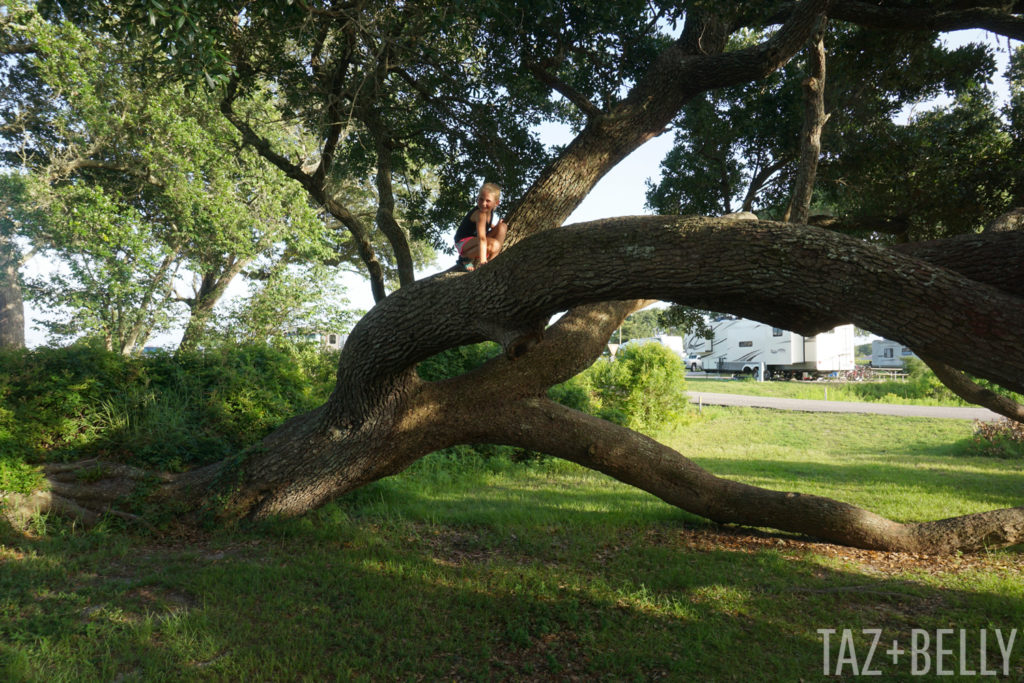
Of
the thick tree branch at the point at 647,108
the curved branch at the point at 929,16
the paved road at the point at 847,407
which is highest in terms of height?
the curved branch at the point at 929,16

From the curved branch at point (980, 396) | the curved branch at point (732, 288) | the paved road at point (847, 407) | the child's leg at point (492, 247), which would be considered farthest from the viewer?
the paved road at point (847, 407)

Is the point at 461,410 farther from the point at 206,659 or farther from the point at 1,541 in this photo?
the point at 1,541

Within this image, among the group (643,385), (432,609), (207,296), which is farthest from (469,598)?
(207,296)

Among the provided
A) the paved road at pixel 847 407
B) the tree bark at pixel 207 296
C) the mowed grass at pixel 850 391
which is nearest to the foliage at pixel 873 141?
the paved road at pixel 847 407

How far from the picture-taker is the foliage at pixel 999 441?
38.1ft

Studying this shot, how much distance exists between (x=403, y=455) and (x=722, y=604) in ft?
9.74

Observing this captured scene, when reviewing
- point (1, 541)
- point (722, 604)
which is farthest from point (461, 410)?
point (1, 541)

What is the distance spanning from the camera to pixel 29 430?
5633 millimetres

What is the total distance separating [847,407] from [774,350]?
1243cm

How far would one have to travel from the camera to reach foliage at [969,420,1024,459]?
11625mm

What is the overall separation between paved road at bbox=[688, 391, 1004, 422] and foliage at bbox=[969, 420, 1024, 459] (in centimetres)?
313

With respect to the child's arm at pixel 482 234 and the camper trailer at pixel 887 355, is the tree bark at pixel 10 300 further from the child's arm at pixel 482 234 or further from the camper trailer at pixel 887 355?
the camper trailer at pixel 887 355

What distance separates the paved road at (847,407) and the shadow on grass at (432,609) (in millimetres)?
14038

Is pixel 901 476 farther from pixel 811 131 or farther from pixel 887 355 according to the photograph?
pixel 887 355
